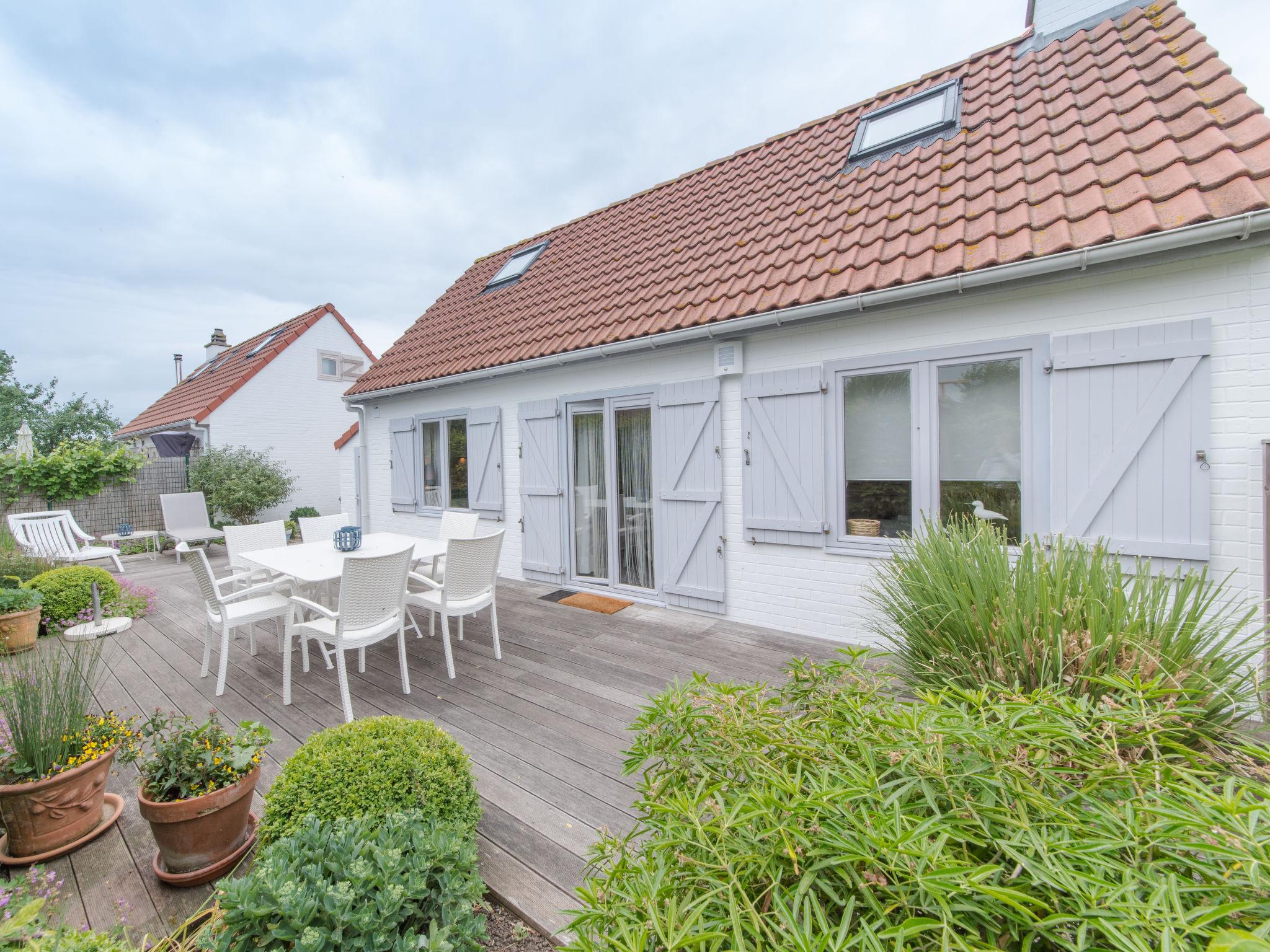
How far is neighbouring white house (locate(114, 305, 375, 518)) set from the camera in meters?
12.1

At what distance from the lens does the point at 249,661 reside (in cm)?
423

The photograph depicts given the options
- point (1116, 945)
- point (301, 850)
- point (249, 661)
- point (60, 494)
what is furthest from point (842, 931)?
point (60, 494)

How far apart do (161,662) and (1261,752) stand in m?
5.91

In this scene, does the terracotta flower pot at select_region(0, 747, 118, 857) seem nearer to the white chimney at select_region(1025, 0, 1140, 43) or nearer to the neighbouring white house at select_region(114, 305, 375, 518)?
the white chimney at select_region(1025, 0, 1140, 43)

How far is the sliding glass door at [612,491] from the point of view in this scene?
18.3 ft

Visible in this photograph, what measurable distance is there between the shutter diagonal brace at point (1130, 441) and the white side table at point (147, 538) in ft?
39.9

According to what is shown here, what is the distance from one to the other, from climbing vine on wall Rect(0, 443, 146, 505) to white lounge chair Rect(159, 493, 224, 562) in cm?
149

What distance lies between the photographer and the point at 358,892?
58.4 inches

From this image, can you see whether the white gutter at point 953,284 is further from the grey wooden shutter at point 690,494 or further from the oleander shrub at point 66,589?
the oleander shrub at point 66,589

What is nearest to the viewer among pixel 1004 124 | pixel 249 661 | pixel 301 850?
pixel 301 850

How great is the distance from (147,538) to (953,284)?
12867 millimetres

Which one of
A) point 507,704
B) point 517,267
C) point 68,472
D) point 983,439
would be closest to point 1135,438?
point 983,439

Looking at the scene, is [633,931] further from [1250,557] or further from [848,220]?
[848,220]

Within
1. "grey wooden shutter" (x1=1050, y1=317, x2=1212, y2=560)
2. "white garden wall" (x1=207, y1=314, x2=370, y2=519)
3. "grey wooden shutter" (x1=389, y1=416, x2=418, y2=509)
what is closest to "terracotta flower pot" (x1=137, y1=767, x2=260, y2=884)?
"grey wooden shutter" (x1=1050, y1=317, x2=1212, y2=560)
